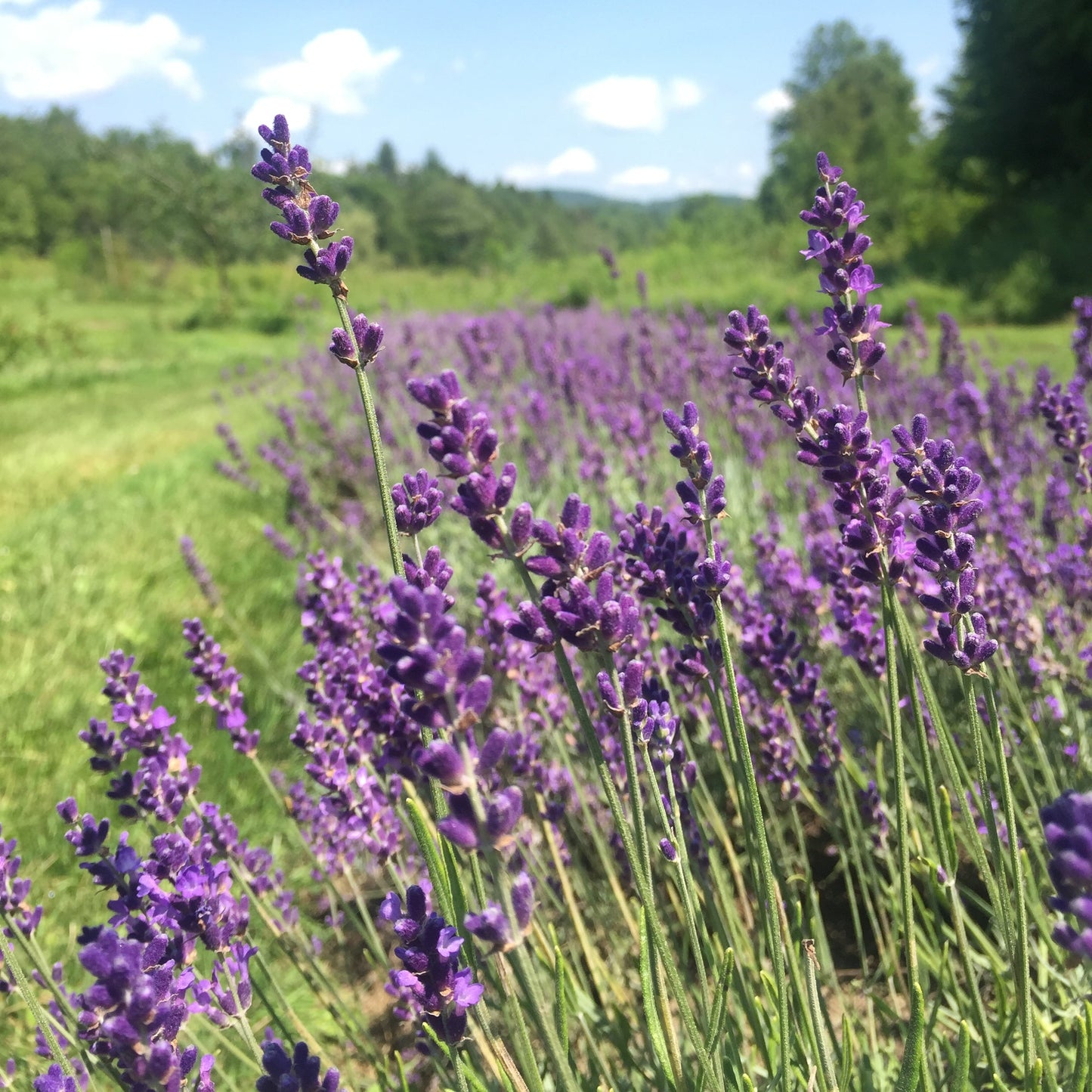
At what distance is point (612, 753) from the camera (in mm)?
1942

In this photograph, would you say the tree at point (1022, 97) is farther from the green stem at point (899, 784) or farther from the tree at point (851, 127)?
the green stem at point (899, 784)

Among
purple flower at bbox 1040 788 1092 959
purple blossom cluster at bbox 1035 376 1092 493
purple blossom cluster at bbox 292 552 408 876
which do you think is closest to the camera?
purple flower at bbox 1040 788 1092 959

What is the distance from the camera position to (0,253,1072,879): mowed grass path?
3.42 meters

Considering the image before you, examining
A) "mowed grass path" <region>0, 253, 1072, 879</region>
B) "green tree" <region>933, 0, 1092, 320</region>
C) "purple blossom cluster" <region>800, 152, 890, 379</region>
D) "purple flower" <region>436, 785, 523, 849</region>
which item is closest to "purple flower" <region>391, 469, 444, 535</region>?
"purple flower" <region>436, 785, 523, 849</region>

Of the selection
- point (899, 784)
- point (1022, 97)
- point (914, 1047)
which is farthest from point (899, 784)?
point (1022, 97)

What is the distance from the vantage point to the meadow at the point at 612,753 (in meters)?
0.94

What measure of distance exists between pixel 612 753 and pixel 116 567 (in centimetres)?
468

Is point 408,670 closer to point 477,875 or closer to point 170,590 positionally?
point 477,875

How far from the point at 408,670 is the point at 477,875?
1.33 ft

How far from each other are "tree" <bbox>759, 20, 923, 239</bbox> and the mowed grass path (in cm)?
677

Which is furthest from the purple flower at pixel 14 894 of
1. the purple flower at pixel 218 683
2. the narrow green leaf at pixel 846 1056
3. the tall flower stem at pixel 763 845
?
the narrow green leaf at pixel 846 1056

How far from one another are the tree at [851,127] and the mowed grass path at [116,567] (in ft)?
22.2

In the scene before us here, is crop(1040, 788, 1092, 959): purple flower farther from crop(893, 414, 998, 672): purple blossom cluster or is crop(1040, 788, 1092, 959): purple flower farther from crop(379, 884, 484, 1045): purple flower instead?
crop(379, 884, 484, 1045): purple flower

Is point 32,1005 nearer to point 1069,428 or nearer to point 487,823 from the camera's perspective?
point 487,823
